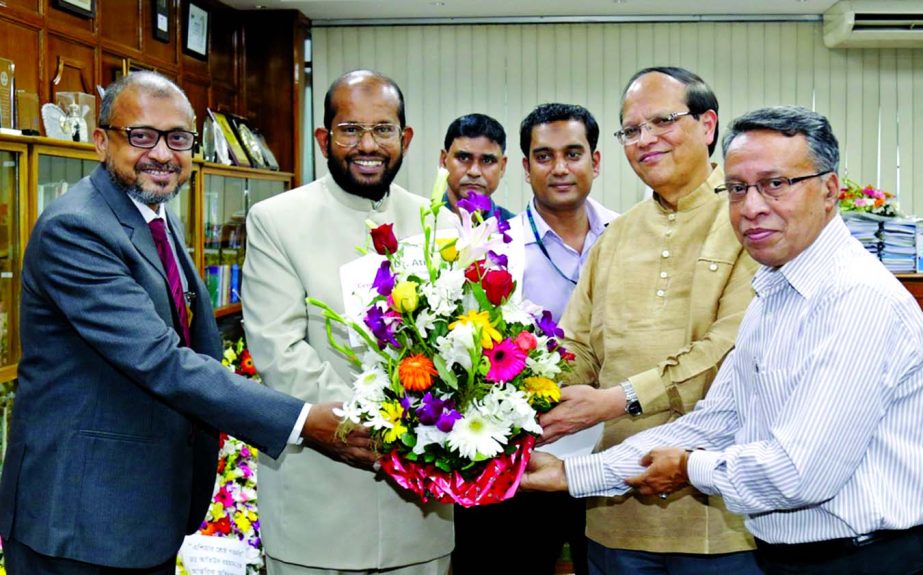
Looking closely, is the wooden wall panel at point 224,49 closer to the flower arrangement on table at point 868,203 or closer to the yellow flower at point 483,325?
the flower arrangement on table at point 868,203

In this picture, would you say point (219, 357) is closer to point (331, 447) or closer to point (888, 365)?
point (331, 447)

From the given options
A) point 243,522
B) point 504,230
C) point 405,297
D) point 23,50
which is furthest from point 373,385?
point 23,50

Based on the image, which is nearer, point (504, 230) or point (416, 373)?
point (416, 373)

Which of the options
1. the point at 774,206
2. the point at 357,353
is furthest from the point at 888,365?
the point at 357,353

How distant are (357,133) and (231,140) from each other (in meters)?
3.40

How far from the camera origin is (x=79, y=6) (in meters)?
4.19

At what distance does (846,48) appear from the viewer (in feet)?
20.9

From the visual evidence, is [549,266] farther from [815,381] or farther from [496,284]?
[815,381]

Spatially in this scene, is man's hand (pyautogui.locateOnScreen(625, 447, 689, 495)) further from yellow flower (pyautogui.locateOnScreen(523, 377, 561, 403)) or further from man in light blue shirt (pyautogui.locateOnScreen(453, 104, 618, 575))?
man in light blue shirt (pyautogui.locateOnScreen(453, 104, 618, 575))

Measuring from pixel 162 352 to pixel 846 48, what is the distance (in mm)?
5769

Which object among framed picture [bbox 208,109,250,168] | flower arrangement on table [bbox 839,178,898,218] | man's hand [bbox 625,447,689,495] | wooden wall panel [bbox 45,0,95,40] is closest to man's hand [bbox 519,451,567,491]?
man's hand [bbox 625,447,689,495]

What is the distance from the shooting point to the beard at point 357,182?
2.14 meters

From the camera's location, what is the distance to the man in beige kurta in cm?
195

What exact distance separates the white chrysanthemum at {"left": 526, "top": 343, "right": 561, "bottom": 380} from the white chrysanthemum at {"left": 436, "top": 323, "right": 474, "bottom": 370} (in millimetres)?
154
